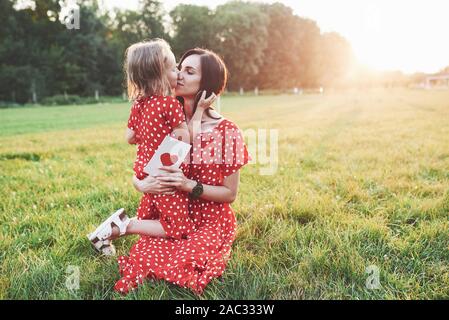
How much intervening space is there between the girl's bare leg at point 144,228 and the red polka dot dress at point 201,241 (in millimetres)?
38

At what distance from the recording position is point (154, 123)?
255 cm

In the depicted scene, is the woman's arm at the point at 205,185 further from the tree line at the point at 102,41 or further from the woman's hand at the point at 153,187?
the tree line at the point at 102,41

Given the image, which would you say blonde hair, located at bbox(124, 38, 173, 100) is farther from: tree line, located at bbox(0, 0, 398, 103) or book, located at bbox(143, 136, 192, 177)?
tree line, located at bbox(0, 0, 398, 103)

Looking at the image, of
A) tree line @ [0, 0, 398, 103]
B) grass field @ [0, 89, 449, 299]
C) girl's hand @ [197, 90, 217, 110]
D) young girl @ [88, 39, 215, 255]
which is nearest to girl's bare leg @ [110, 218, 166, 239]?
young girl @ [88, 39, 215, 255]

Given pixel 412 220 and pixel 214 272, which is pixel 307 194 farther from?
pixel 214 272

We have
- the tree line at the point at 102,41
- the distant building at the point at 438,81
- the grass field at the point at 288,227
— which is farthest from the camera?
the distant building at the point at 438,81

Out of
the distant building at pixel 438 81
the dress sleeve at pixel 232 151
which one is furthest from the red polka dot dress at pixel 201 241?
the distant building at pixel 438 81

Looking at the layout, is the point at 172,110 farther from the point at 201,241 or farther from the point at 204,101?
the point at 201,241

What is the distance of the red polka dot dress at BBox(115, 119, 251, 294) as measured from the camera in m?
2.36

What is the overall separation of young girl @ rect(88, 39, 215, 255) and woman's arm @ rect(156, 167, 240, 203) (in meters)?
0.12

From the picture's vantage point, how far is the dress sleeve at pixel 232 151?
2.67 metres

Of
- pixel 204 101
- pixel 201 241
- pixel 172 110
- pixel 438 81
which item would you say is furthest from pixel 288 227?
pixel 438 81

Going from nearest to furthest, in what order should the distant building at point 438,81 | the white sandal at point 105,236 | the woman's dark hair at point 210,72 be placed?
1. the woman's dark hair at point 210,72
2. the white sandal at point 105,236
3. the distant building at point 438,81
